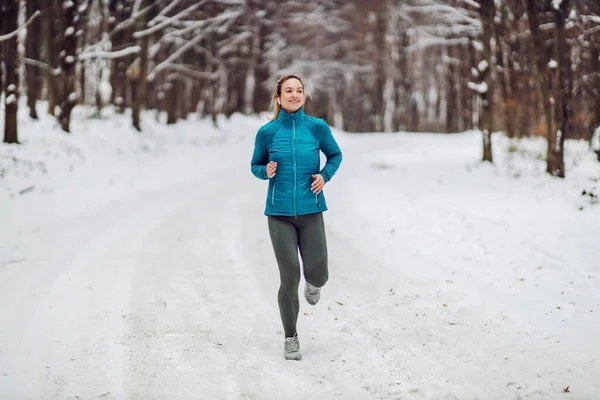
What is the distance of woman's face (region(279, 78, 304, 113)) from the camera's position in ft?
14.1

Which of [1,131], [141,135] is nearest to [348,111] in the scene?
[141,135]

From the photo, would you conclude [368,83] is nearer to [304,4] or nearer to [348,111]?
[348,111]

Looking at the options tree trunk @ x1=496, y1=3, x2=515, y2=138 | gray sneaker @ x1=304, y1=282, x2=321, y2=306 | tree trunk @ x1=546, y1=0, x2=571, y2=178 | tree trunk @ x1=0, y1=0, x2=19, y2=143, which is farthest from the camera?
tree trunk @ x1=496, y1=3, x2=515, y2=138

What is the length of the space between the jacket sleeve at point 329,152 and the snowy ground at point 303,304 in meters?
1.47

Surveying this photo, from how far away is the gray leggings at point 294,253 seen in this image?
170 inches

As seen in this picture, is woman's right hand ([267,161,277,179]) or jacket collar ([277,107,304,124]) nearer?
woman's right hand ([267,161,277,179])

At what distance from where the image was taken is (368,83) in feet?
163

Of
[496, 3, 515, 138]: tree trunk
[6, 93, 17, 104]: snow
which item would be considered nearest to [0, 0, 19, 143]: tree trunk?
[6, 93, 17, 104]: snow

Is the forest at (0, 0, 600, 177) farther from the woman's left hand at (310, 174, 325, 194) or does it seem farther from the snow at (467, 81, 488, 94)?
the woman's left hand at (310, 174, 325, 194)

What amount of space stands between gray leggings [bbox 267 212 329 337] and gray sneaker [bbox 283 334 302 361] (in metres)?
0.06

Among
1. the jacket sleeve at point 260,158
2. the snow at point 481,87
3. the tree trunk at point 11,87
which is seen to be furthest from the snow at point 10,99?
the snow at point 481,87

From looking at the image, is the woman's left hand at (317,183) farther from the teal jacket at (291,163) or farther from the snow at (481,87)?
the snow at (481,87)

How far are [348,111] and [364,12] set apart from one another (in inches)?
541

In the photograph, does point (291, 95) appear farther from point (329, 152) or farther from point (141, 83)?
point (141, 83)
